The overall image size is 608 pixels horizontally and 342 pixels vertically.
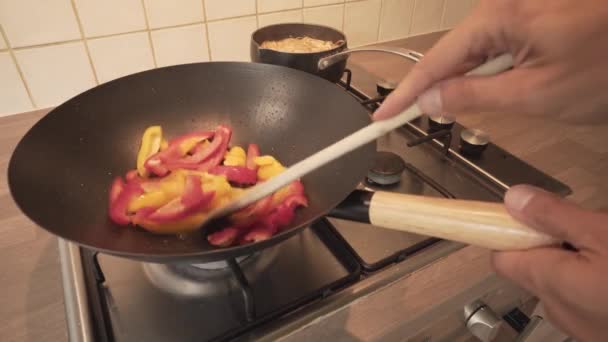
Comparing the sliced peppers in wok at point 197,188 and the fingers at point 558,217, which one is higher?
the fingers at point 558,217

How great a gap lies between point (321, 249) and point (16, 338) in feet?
1.22

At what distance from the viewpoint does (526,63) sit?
31cm

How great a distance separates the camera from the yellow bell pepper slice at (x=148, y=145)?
60 cm

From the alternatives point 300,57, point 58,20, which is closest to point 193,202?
point 300,57

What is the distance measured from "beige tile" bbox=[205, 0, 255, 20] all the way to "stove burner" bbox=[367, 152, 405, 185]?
0.53 meters

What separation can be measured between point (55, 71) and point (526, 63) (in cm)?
86

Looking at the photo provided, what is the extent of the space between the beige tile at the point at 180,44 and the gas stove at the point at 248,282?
21.0 inches

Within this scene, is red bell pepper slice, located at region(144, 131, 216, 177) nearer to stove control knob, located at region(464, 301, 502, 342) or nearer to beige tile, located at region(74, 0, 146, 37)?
beige tile, located at region(74, 0, 146, 37)

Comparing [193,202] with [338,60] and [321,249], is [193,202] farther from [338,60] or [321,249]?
[338,60]

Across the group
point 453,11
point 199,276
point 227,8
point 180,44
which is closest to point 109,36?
point 180,44

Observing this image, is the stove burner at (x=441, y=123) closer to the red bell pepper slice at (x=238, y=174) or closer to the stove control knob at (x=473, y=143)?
the stove control knob at (x=473, y=143)

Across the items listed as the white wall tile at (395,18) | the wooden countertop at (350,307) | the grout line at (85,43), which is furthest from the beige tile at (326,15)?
the wooden countertop at (350,307)

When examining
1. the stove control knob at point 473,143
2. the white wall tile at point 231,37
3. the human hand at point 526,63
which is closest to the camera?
the human hand at point 526,63

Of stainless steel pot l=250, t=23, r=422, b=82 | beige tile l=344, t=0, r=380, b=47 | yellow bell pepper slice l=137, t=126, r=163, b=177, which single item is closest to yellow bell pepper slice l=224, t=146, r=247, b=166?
yellow bell pepper slice l=137, t=126, r=163, b=177
